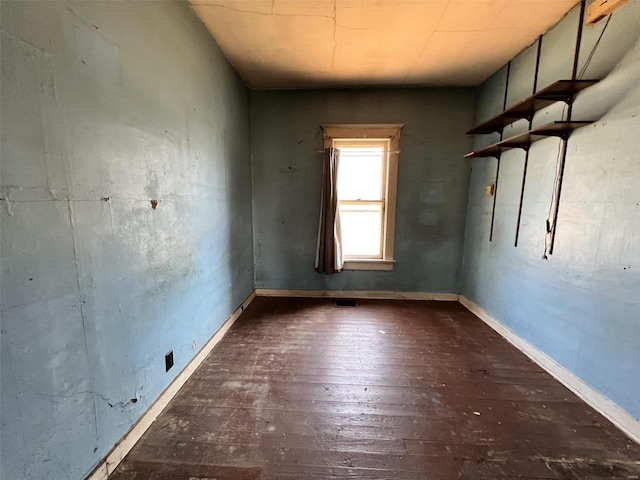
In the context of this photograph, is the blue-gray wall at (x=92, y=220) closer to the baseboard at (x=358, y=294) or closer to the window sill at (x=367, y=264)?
the baseboard at (x=358, y=294)

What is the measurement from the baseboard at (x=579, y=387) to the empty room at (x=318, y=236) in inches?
0.6

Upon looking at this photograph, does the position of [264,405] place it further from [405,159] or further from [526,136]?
[405,159]

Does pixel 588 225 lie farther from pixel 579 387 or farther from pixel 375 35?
pixel 375 35

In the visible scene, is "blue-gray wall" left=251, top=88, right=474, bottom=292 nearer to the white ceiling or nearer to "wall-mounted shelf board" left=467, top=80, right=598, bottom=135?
the white ceiling

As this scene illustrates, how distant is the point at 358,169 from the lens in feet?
11.3

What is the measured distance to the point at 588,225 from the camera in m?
1.75

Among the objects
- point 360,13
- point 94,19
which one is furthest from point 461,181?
point 94,19

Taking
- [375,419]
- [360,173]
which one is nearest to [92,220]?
[375,419]

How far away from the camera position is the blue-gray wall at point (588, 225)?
1503 millimetres

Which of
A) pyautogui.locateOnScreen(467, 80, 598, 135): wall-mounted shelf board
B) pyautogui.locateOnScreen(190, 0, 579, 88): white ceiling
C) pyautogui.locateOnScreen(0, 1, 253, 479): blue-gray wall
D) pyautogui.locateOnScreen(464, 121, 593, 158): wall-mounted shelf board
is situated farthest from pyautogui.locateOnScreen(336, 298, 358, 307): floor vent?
pyautogui.locateOnScreen(190, 0, 579, 88): white ceiling

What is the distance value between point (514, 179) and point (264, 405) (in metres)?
2.79

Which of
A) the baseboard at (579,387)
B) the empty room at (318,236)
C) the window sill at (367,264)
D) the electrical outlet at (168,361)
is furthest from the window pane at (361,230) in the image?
the electrical outlet at (168,361)

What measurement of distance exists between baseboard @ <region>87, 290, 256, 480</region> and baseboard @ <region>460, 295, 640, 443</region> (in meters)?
2.61

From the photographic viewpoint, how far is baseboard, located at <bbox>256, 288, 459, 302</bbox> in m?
3.54
